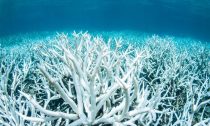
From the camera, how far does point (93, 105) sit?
6.89 ft

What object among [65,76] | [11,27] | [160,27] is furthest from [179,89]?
[11,27]

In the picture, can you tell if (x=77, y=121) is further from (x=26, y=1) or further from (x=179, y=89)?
(x=26, y=1)

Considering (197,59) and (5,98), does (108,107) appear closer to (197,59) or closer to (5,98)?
(5,98)

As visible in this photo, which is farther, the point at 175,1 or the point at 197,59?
the point at 175,1

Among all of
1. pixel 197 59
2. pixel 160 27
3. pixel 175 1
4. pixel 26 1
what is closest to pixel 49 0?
pixel 26 1

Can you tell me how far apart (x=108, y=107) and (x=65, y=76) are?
1435 millimetres

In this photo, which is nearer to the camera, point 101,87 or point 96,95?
point 101,87

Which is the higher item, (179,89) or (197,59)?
(197,59)

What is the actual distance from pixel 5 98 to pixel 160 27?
118268mm

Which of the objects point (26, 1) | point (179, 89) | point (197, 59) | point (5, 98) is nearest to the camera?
point (5, 98)

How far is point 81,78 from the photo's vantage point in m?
2.17

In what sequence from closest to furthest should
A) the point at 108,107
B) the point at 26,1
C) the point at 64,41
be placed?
the point at 108,107
the point at 64,41
the point at 26,1

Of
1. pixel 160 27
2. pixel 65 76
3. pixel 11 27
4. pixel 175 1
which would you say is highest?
pixel 11 27

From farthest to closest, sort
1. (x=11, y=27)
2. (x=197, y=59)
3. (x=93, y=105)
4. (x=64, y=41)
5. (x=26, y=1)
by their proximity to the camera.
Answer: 1. (x=11, y=27)
2. (x=26, y=1)
3. (x=197, y=59)
4. (x=64, y=41)
5. (x=93, y=105)
